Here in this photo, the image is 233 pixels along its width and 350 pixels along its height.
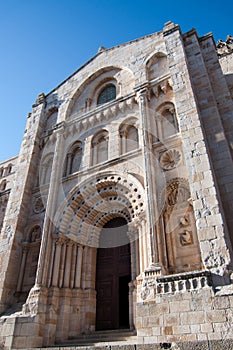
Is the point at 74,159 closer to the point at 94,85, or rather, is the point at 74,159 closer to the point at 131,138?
the point at 131,138

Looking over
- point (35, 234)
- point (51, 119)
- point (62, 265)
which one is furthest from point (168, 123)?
point (51, 119)

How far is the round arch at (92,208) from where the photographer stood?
36.3 ft

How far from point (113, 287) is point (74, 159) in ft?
19.9

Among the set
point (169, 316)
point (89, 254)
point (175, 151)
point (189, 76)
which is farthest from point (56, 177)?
point (169, 316)

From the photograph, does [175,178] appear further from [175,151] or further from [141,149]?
[141,149]

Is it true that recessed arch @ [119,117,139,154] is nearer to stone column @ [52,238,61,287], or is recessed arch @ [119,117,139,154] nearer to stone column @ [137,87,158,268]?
stone column @ [137,87,158,268]

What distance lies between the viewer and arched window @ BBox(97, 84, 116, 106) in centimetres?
1440

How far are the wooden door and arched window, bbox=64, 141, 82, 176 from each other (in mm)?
3936

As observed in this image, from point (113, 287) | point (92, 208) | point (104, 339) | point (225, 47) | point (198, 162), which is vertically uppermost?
point (225, 47)

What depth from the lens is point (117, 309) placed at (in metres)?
9.76

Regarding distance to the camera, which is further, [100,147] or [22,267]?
[100,147]

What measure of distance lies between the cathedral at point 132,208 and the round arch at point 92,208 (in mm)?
42

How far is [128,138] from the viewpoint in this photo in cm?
1212

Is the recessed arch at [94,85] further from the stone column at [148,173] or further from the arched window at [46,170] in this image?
the arched window at [46,170]
